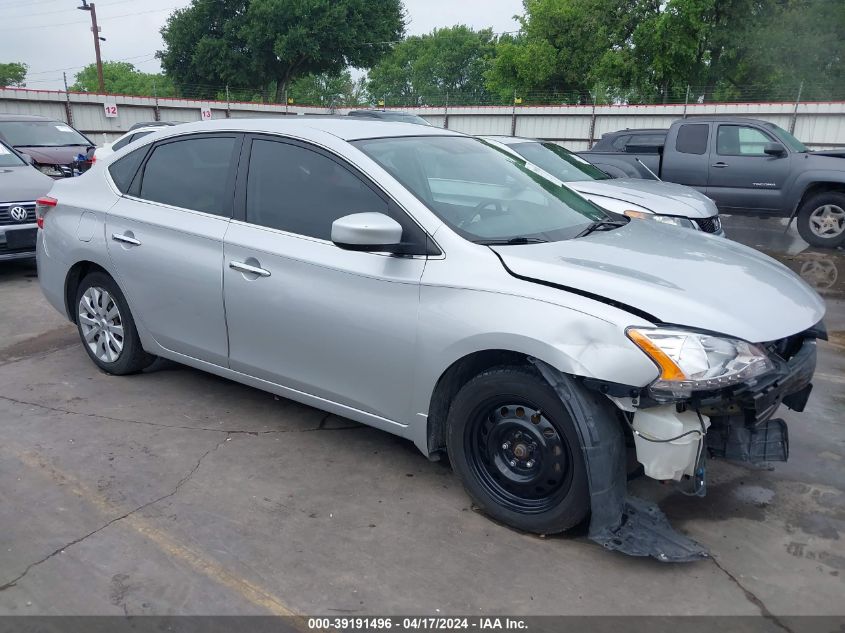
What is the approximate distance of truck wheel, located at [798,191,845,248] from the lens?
9.95 m

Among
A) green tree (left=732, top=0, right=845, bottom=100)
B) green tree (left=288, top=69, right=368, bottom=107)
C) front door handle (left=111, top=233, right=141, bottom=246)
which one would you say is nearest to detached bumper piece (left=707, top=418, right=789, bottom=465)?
front door handle (left=111, top=233, right=141, bottom=246)

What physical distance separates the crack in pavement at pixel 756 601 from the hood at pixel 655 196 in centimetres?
461

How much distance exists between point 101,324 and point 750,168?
9.83 meters

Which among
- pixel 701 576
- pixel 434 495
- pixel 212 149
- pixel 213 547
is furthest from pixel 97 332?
pixel 701 576

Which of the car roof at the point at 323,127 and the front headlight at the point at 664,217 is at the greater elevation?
the car roof at the point at 323,127

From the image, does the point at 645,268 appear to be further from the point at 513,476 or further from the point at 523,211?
the point at 513,476

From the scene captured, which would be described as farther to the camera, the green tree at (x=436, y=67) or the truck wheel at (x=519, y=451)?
the green tree at (x=436, y=67)

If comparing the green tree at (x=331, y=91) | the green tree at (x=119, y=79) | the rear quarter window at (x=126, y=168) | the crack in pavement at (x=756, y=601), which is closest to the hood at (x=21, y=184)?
the rear quarter window at (x=126, y=168)

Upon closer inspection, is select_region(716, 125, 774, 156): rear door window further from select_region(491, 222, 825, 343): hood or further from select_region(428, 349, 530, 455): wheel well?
select_region(428, 349, 530, 455): wheel well

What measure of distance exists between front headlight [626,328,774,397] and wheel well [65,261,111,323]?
11.9 feet

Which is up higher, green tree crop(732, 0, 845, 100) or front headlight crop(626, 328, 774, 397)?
green tree crop(732, 0, 845, 100)

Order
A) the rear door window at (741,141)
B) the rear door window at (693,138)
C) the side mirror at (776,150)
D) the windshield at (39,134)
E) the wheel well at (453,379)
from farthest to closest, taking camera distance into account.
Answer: the windshield at (39,134) → the rear door window at (693,138) → the rear door window at (741,141) → the side mirror at (776,150) → the wheel well at (453,379)

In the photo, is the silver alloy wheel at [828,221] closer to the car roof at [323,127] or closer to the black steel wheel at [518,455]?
the car roof at [323,127]

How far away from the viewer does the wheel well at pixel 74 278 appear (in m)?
4.80
